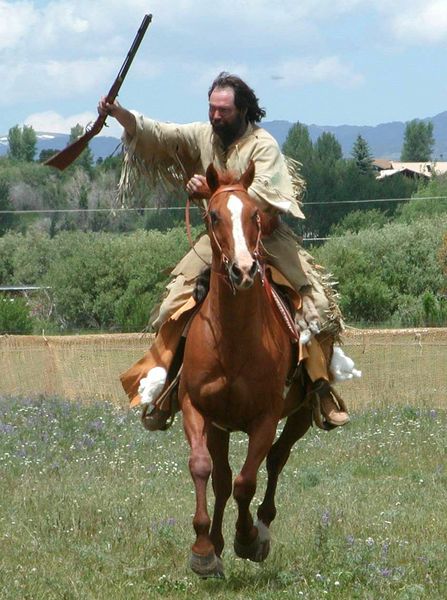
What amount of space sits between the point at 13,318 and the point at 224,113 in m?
35.7

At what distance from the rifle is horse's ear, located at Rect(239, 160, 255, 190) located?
1265mm

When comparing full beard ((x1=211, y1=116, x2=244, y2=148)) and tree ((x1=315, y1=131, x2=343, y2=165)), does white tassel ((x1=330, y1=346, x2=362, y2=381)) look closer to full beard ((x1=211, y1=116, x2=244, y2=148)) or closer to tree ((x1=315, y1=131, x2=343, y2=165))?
full beard ((x1=211, y1=116, x2=244, y2=148))

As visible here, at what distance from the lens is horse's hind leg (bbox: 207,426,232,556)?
9008 mm

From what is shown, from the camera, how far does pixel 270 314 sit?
8711 millimetres

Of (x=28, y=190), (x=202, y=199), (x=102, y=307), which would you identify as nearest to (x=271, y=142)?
→ (x=202, y=199)

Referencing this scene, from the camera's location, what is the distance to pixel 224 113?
364 inches

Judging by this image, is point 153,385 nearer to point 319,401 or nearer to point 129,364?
point 319,401

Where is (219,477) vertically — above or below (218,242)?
below

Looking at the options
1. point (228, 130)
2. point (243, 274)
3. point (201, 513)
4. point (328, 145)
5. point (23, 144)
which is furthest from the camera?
point (23, 144)

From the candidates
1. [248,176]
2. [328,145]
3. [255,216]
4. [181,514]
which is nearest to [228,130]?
[248,176]

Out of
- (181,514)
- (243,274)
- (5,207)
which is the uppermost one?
(243,274)

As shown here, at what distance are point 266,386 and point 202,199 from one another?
130cm

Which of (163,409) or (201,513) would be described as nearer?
(201,513)

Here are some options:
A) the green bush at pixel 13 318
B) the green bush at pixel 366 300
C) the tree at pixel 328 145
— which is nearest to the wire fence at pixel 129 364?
the green bush at pixel 13 318
